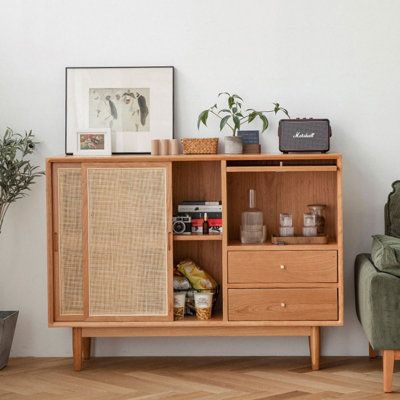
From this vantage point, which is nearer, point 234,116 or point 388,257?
point 388,257

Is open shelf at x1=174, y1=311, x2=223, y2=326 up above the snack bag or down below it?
below

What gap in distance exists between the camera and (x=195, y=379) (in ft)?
13.1

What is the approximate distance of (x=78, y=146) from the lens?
4.25m

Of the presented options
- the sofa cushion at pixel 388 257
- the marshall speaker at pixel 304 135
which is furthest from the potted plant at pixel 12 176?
the sofa cushion at pixel 388 257

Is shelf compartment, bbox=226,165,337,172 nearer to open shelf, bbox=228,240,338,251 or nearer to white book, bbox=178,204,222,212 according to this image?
white book, bbox=178,204,222,212

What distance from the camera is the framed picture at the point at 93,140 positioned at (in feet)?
13.9

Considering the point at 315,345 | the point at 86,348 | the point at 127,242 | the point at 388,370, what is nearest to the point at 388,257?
the point at 388,370

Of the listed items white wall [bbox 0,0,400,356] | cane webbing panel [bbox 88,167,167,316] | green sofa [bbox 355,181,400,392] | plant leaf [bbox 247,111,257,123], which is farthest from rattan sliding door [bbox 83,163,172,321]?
green sofa [bbox 355,181,400,392]

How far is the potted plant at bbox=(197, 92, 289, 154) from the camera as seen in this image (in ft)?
13.7

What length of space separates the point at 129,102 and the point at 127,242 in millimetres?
824

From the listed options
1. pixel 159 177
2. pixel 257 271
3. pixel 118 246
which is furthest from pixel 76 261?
pixel 257 271

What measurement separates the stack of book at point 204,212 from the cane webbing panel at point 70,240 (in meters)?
0.58

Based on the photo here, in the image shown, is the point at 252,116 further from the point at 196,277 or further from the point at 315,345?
the point at 315,345

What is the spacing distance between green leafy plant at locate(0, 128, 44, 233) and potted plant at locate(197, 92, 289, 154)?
95cm
